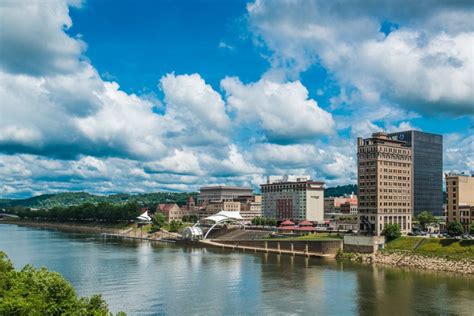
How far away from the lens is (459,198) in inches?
5856

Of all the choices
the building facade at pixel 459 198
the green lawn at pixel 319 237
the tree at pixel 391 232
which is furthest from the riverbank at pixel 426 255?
the building facade at pixel 459 198

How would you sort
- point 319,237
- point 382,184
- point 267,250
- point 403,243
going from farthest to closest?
point 382,184, point 267,250, point 319,237, point 403,243

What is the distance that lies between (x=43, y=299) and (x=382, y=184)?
113617 mm

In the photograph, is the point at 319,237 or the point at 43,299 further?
the point at 319,237

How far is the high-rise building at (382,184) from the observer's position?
14038cm

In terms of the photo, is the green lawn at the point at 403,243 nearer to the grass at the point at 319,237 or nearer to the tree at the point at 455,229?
the tree at the point at 455,229

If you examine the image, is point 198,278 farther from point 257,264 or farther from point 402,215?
point 402,215

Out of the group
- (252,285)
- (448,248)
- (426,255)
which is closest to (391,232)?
(426,255)

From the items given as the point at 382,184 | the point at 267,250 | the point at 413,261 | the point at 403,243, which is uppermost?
the point at 382,184

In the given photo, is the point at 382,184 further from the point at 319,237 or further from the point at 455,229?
the point at 455,229

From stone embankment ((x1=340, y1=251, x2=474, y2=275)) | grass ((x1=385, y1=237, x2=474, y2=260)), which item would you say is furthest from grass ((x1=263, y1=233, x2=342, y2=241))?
grass ((x1=385, y1=237, x2=474, y2=260))

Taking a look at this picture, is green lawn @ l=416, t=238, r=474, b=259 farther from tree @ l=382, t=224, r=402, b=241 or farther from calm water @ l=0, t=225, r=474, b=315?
calm water @ l=0, t=225, r=474, b=315

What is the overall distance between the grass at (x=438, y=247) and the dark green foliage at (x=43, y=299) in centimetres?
8450

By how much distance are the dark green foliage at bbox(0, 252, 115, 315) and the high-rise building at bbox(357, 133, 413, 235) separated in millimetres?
105997
